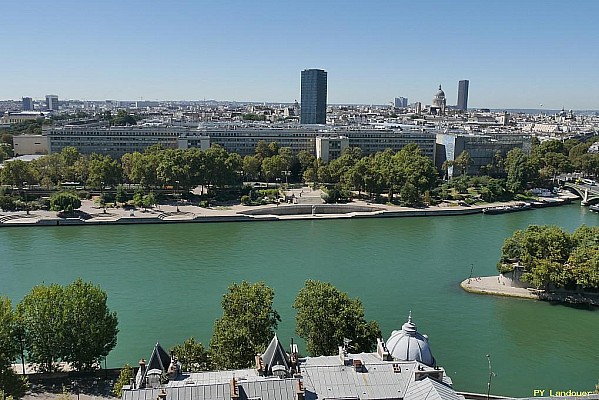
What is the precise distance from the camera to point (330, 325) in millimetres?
19625

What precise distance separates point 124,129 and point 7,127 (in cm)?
5311

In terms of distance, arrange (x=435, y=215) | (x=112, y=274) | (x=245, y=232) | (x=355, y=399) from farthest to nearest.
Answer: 1. (x=435, y=215)
2. (x=245, y=232)
3. (x=112, y=274)
4. (x=355, y=399)

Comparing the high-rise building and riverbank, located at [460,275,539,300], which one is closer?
riverbank, located at [460,275,539,300]

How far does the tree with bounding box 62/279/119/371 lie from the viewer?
62.8ft

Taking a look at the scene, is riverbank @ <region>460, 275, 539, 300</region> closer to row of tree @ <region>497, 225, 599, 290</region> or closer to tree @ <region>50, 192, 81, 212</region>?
row of tree @ <region>497, 225, 599, 290</region>

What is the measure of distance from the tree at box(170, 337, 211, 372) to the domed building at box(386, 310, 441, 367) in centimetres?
653

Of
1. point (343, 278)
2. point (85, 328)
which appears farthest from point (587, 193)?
point (85, 328)

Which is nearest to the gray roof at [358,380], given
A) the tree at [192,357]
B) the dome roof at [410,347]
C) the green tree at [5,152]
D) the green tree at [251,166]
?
the dome roof at [410,347]

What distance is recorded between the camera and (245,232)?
45.0m

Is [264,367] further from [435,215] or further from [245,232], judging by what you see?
[435,215]

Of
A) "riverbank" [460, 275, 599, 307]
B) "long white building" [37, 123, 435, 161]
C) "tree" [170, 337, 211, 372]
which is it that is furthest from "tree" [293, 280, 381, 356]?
"long white building" [37, 123, 435, 161]

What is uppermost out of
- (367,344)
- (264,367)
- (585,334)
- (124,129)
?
(124,129)

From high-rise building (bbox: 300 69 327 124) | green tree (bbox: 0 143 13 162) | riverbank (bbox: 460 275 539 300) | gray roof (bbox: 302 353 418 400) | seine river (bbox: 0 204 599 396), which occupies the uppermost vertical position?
high-rise building (bbox: 300 69 327 124)

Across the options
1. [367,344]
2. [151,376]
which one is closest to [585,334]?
[367,344]
